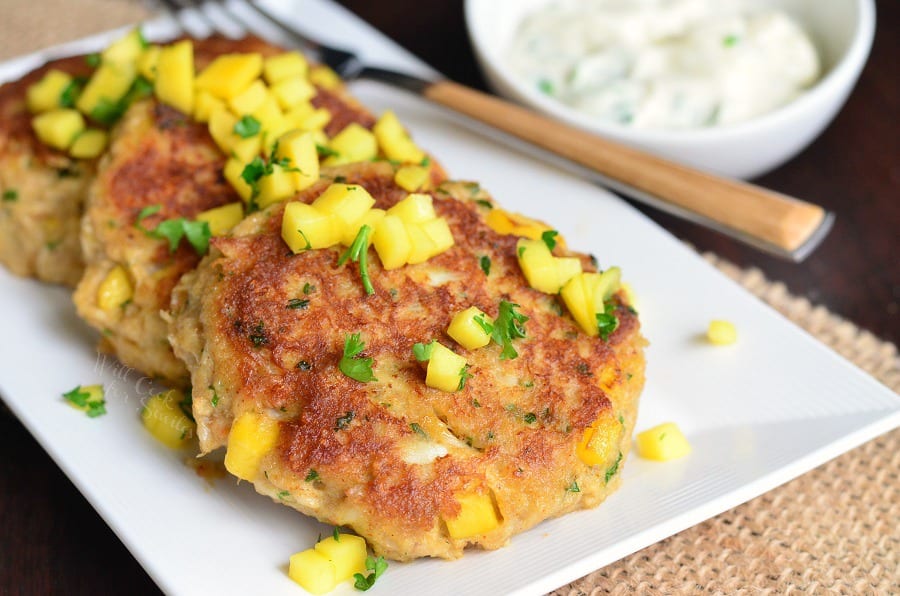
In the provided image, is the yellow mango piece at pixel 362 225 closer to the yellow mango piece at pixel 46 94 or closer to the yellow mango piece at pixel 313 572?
the yellow mango piece at pixel 313 572

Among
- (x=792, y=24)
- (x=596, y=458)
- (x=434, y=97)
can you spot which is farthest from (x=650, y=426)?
(x=792, y=24)

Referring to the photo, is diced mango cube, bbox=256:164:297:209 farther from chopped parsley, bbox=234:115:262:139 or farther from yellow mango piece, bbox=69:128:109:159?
yellow mango piece, bbox=69:128:109:159

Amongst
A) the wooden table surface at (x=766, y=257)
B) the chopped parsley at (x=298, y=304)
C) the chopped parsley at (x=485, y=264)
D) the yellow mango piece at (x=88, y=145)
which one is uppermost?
the yellow mango piece at (x=88, y=145)

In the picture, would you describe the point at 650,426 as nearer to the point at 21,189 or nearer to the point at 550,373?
the point at 550,373

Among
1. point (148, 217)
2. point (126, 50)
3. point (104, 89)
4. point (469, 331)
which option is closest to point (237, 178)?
point (148, 217)

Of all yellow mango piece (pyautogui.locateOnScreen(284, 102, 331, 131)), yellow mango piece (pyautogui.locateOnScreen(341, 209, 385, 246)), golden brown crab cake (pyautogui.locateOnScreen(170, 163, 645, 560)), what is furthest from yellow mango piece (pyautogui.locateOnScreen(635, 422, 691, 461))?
yellow mango piece (pyautogui.locateOnScreen(284, 102, 331, 131))

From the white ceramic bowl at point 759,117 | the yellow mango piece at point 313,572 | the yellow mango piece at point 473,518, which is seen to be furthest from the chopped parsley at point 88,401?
the white ceramic bowl at point 759,117
